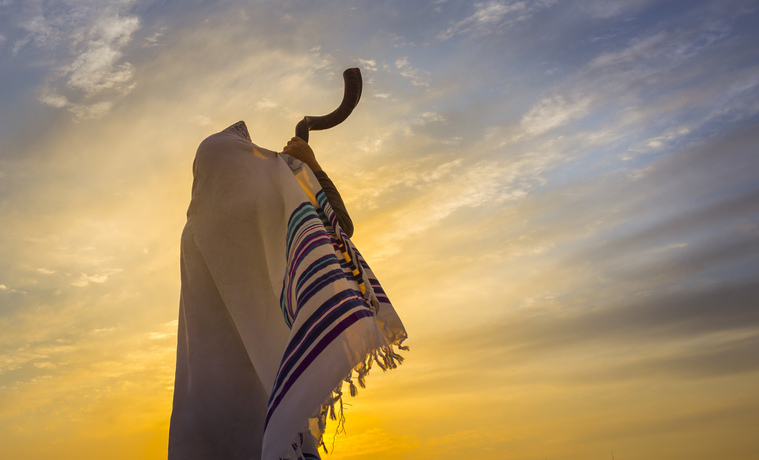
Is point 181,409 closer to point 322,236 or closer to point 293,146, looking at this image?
point 322,236

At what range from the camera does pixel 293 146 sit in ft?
8.72

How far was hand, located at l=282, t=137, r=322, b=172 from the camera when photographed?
2613 mm

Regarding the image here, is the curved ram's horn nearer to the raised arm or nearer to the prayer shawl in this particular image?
the raised arm

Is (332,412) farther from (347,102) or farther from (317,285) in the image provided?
(347,102)

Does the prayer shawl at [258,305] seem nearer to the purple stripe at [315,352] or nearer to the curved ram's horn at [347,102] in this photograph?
the purple stripe at [315,352]

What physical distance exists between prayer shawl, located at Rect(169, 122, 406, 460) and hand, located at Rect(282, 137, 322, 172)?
0.14 meters

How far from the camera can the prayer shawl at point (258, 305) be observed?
159 centimetres

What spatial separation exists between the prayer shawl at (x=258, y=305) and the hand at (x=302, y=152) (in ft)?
0.46

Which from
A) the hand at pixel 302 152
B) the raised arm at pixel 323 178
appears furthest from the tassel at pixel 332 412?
the hand at pixel 302 152

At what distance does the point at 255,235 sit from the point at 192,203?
16.3 inches

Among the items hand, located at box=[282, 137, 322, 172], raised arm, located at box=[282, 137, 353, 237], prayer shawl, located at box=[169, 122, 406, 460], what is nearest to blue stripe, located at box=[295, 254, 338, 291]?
prayer shawl, located at box=[169, 122, 406, 460]

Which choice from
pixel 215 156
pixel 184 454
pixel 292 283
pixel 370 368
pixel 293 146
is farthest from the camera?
pixel 293 146

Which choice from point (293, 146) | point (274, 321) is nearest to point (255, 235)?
point (274, 321)

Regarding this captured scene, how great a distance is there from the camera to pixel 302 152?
2641 millimetres
